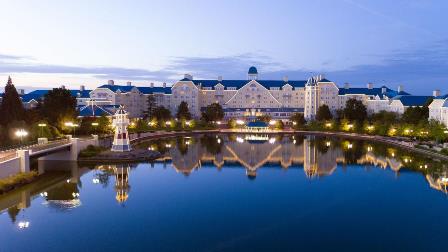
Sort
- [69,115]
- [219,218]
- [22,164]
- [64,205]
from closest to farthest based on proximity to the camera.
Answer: [219,218] < [64,205] < [22,164] < [69,115]

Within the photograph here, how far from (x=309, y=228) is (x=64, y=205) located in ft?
39.0

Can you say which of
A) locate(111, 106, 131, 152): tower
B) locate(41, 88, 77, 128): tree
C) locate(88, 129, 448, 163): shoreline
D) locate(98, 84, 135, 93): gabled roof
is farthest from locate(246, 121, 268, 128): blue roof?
locate(111, 106, 131, 152): tower

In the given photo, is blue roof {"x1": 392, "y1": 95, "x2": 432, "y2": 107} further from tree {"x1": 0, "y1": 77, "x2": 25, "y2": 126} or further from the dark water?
tree {"x1": 0, "y1": 77, "x2": 25, "y2": 126}

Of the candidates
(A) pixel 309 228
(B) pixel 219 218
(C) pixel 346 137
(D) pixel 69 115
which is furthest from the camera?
(C) pixel 346 137

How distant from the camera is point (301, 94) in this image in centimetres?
9056

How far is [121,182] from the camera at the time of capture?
2823 cm

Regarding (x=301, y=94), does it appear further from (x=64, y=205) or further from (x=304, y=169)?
(x=64, y=205)

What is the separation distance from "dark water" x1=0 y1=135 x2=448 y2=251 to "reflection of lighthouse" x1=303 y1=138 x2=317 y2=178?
8.6 inches

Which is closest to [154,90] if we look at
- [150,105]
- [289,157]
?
[150,105]

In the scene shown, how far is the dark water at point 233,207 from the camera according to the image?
1641 centimetres

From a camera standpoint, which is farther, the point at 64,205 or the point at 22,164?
the point at 22,164

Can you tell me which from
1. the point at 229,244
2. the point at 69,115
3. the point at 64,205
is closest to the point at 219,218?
the point at 229,244

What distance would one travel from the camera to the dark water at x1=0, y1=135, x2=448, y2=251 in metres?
16.4

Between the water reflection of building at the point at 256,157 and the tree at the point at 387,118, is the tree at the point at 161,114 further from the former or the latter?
the tree at the point at 387,118
